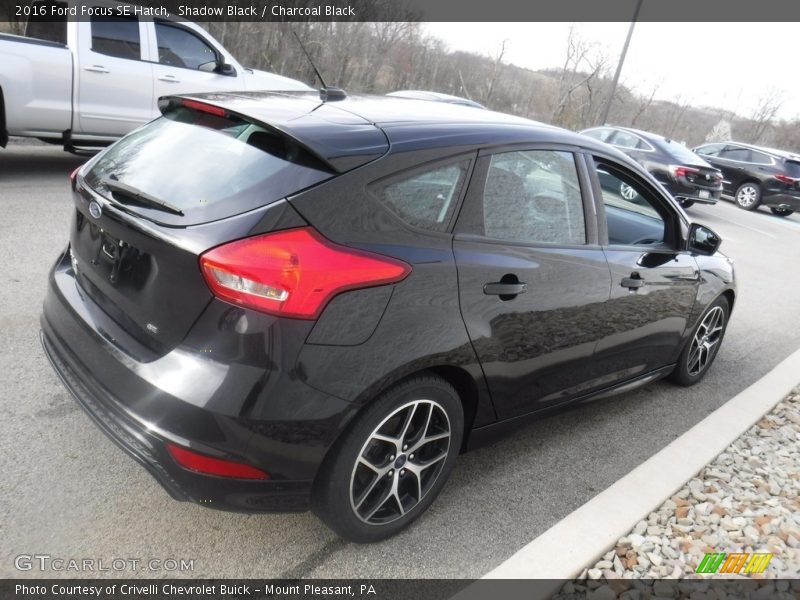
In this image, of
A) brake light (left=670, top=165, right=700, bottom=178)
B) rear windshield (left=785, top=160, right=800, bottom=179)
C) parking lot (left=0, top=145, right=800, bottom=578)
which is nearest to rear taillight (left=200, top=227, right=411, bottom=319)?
parking lot (left=0, top=145, right=800, bottom=578)

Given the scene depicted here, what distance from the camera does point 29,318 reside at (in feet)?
12.5

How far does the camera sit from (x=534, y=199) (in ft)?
9.28

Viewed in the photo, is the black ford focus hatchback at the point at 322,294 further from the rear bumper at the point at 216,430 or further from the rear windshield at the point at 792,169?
the rear windshield at the point at 792,169

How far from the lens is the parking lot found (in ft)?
7.64

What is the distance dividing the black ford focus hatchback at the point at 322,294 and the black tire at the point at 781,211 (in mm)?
18682

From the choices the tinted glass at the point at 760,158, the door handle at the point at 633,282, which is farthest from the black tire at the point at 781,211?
the door handle at the point at 633,282

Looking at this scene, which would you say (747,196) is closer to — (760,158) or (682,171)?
(760,158)

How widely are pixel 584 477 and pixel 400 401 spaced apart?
147 centimetres

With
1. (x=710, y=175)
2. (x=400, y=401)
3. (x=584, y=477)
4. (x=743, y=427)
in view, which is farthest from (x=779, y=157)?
(x=400, y=401)

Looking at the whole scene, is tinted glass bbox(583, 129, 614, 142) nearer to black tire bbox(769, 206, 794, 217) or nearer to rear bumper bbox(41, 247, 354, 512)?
black tire bbox(769, 206, 794, 217)

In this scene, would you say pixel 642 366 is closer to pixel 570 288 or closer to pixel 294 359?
pixel 570 288

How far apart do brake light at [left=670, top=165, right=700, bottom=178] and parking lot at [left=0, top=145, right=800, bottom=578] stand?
9933mm

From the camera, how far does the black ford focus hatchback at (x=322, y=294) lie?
1.98m

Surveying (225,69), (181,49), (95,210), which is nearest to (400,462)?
(95,210)
